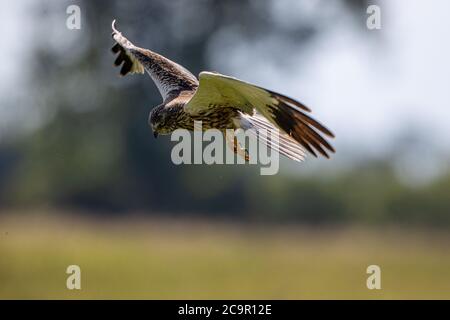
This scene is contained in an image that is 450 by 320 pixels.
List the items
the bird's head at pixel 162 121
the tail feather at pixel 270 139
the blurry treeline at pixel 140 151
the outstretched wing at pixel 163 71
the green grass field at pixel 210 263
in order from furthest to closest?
the blurry treeline at pixel 140 151 < the green grass field at pixel 210 263 < the outstretched wing at pixel 163 71 < the bird's head at pixel 162 121 < the tail feather at pixel 270 139

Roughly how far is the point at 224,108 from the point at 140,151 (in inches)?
836

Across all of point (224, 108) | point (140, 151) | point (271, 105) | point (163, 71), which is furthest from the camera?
point (140, 151)

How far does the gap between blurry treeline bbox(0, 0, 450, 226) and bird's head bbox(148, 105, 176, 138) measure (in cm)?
1693

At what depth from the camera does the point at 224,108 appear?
9961 millimetres

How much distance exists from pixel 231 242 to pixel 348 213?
19.0 ft

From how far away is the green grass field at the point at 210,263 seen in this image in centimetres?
1908

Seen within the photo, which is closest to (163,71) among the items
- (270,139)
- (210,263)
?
(270,139)

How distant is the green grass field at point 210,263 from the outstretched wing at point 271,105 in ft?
28.3

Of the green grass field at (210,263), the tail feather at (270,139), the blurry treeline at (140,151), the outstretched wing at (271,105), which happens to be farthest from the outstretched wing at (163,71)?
the blurry treeline at (140,151)

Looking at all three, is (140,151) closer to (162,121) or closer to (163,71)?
(163,71)

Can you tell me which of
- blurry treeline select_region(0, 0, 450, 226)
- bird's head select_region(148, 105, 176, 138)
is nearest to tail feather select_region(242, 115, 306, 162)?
bird's head select_region(148, 105, 176, 138)

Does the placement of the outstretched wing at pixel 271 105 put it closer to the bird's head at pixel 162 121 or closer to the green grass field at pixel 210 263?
the bird's head at pixel 162 121

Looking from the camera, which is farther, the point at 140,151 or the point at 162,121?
the point at 140,151

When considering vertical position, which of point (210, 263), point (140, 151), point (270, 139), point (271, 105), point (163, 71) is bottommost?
point (271, 105)
